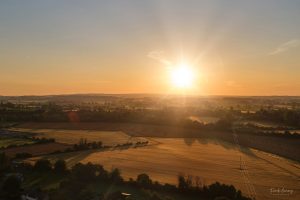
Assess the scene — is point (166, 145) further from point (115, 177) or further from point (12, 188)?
point (12, 188)

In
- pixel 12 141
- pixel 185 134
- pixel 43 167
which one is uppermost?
pixel 185 134

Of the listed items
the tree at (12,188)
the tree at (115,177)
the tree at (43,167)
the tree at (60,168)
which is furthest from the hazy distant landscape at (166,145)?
the tree at (43,167)

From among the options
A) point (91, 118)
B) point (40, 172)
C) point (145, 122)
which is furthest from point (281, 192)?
point (91, 118)

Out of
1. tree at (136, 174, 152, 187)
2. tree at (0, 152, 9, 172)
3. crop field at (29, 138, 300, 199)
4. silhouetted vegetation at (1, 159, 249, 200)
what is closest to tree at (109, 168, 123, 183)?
silhouetted vegetation at (1, 159, 249, 200)

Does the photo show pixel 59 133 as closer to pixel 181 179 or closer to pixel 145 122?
pixel 145 122

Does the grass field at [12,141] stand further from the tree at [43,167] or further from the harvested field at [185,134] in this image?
the tree at [43,167]

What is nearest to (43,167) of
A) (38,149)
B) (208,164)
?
(38,149)

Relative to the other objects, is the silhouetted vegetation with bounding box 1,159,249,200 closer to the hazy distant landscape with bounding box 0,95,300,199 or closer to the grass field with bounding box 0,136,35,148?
the hazy distant landscape with bounding box 0,95,300,199
